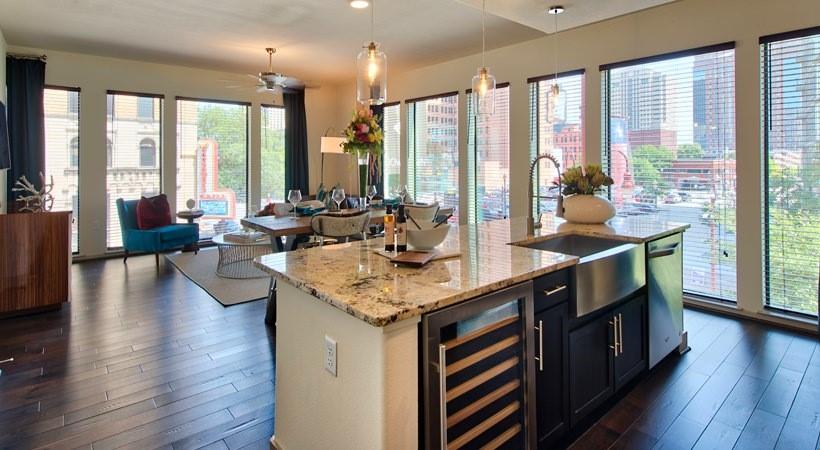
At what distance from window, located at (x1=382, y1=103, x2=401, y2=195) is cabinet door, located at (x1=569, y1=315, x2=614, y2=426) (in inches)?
217

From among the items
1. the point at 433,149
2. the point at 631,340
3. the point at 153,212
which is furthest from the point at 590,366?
the point at 153,212

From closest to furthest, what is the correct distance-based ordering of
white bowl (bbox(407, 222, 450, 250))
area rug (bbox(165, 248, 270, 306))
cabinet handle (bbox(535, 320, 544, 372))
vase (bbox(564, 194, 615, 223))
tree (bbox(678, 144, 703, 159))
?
1. cabinet handle (bbox(535, 320, 544, 372))
2. white bowl (bbox(407, 222, 450, 250))
3. vase (bbox(564, 194, 615, 223))
4. tree (bbox(678, 144, 703, 159))
5. area rug (bbox(165, 248, 270, 306))

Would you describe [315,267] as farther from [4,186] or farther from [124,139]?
[124,139]

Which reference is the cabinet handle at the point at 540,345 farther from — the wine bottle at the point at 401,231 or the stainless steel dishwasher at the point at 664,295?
the stainless steel dishwasher at the point at 664,295

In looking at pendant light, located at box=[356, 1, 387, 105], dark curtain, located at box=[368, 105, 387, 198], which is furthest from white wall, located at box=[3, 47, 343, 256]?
pendant light, located at box=[356, 1, 387, 105]

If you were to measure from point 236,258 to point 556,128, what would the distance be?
422cm

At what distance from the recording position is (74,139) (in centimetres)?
643

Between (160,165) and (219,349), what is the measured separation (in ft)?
16.1

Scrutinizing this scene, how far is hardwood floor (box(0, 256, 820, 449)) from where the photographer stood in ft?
7.38

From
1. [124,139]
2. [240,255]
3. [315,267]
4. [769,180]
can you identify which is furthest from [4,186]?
[769,180]

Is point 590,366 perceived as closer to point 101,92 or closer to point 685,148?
point 685,148

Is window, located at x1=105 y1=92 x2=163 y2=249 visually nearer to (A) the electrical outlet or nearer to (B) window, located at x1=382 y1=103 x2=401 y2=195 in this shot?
(B) window, located at x1=382 y1=103 x2=401 y2=195

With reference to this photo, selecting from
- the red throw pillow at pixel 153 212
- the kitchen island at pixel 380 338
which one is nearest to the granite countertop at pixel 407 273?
the kitchen island at pixel 380 338

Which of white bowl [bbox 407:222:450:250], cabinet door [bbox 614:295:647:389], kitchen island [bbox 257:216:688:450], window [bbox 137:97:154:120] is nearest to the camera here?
kitchen island [bbox 257:216:688:450]
